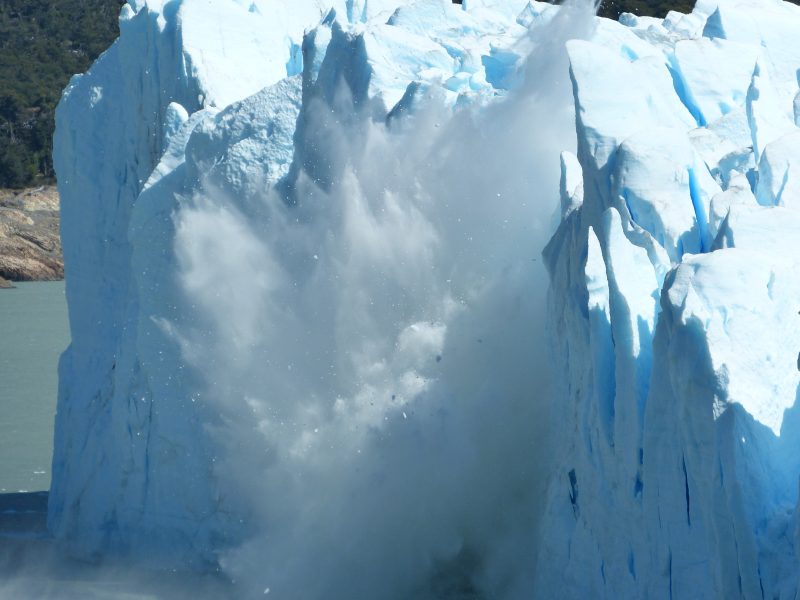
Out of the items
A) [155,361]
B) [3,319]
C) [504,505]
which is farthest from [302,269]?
[3,319]

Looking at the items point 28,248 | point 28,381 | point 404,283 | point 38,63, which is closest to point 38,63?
point 38,63

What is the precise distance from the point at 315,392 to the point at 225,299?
977 mm

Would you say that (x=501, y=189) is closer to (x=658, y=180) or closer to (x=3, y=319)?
(x=658, y=180)

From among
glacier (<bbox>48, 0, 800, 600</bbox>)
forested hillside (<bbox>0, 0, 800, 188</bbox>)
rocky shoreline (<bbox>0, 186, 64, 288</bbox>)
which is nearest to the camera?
glacier (<bbox>48, 0, 800, 600</bbox>)

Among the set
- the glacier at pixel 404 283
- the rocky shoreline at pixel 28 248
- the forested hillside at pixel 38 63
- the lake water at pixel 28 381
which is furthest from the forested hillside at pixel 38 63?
the glacier at pixel 404 283

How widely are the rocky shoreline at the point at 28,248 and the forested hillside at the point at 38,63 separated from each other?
4.41 meters

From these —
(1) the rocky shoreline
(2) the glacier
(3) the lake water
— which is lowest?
(1) the rocky shoreline

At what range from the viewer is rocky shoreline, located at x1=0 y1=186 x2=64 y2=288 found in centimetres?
3394

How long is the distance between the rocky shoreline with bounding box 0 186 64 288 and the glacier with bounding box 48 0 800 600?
22956 millimetres

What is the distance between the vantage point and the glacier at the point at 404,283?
23.2ft

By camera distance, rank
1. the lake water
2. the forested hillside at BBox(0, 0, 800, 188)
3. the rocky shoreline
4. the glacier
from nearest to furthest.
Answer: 1. the glacier
2. the lake water
3. the rocky shoreline
4. the forested hillside at BBox(0, 0, 800, 188)

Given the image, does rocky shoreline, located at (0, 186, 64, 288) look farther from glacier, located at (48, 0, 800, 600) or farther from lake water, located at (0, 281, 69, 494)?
glacier, located at (48, 0, 800, 600)

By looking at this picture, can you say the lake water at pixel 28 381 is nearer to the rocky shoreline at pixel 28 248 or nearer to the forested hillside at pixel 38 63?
the rocky shoreline at pixel 28 248

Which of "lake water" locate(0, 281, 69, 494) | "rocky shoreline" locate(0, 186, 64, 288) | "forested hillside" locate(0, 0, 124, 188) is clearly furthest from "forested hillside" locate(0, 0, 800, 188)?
"lake water" locate(0, 281, 69, 494)
